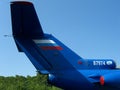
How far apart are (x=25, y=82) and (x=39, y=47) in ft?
185

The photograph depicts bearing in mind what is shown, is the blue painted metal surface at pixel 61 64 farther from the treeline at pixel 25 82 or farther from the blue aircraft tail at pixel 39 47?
the treeline at pixel 25 82

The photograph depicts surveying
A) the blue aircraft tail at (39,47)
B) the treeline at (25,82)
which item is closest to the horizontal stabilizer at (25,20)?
the blue aircraft tail at (39,47)

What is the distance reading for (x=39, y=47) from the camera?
15805 mm

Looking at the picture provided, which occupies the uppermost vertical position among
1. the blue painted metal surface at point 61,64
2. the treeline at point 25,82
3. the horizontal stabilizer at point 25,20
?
the horizontal stabilizer at point 25,20

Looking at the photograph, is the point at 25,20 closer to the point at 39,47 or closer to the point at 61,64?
the point at 39,47

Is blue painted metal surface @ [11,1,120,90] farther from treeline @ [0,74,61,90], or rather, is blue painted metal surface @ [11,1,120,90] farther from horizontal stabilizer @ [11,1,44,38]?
treeline @ [0,74,61,90]

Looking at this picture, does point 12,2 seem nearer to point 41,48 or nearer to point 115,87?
point 41,48

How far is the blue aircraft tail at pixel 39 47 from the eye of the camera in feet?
48.2

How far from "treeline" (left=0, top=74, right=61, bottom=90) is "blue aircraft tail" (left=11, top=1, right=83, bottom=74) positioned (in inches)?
1659

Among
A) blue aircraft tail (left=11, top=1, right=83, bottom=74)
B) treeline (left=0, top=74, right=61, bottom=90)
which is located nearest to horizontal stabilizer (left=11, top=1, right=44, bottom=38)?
blue aircraft tail (left=11, top=1, right=83, bottom=74)

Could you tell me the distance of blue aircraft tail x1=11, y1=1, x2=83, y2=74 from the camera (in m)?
14.7

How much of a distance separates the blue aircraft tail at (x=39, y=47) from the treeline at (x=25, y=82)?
138ft

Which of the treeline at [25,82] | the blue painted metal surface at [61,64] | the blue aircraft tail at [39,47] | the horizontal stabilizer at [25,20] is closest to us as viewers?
the horizontal stabilizer at [25,20]

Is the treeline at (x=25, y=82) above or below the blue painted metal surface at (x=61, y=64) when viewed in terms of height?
below
